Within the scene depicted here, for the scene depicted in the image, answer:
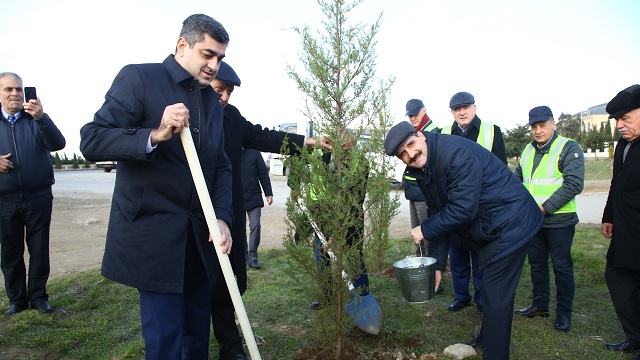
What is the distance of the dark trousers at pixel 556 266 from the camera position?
4.60 metres

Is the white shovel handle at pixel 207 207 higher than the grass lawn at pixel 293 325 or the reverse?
higher

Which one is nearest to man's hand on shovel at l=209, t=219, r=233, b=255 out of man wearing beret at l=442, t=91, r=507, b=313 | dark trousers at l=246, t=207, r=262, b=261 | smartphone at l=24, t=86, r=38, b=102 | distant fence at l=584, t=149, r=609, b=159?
man wearing beret at l=442, t=91, r=507, b=313

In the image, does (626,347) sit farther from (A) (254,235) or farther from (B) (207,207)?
(A) (254,235)

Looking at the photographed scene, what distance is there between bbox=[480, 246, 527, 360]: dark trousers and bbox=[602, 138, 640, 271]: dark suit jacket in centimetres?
107

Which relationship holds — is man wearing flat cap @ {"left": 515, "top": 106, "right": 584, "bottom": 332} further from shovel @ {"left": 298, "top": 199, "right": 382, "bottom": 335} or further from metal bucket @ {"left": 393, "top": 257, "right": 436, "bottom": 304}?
shovel @ {"left": 298, "top": 199, "right": 382, "bottom": 335}

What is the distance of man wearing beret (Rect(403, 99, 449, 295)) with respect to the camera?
5813 millimetres

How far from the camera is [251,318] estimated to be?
491cm

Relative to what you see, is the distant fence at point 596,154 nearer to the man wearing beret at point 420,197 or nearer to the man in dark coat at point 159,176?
the man wearing beret at point 420,197

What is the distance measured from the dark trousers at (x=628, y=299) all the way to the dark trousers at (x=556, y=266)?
0.49 meters

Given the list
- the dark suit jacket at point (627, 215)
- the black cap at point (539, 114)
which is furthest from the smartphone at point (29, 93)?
the dark suit jacket at point (627, 215)

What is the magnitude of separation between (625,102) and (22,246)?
6.17 meters

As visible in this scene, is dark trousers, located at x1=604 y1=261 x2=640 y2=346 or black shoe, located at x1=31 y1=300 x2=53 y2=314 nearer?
dark trousers, located at x1=604 y1=261 x2=640 y2=346

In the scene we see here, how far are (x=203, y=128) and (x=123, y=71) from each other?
535 millimetres

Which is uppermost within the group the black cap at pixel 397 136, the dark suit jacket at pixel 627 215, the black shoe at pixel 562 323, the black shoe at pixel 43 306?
the black cap at pixel 397 136
